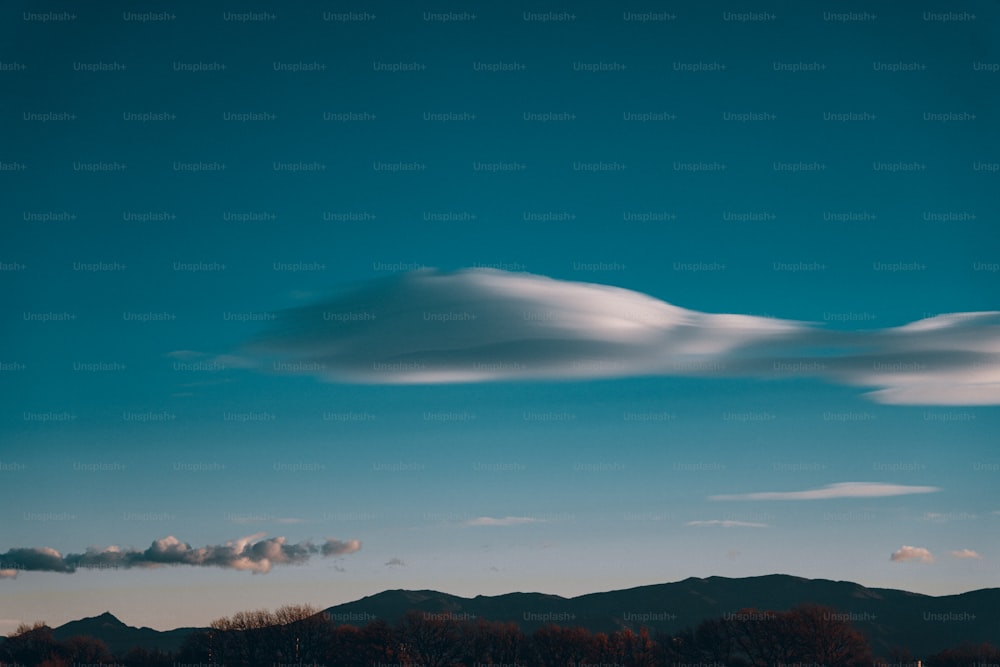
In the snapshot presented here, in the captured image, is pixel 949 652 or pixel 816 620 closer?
pixel 816 620

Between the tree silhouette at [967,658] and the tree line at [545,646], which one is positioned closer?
the tree line at [545,646]

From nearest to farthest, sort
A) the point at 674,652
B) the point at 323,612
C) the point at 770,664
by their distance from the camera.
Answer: the point at 770,664, the point at 674,652, the point at 323,612

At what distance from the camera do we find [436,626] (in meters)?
187

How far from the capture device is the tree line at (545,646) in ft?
536

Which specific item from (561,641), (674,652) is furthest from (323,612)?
(674,652)

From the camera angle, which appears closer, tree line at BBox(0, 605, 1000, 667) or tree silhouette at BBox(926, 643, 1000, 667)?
tree line at BBox(0, 605, 1000, 667)

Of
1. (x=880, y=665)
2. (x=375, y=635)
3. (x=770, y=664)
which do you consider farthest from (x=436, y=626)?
(x=880, y=665)

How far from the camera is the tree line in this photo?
163 meters

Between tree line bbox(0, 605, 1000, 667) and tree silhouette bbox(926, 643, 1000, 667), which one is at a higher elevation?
tree line bbox(0, 605, 1000, 667)

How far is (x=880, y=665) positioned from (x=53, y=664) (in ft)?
494

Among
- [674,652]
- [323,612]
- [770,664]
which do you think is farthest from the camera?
[323,612]

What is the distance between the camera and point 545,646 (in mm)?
180250

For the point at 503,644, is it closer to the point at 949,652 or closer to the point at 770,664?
the point at 770,664

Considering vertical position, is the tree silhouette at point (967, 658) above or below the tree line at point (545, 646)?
below
